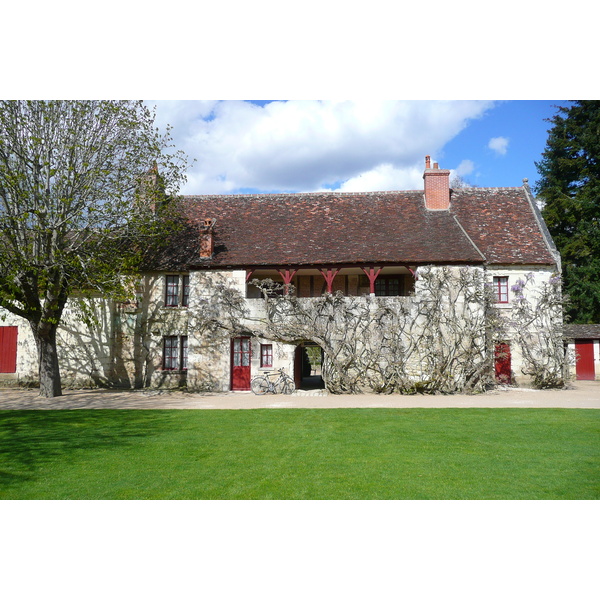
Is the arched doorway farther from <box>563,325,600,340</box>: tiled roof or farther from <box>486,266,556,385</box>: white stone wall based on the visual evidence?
<box>563,325,600,340</box>: tiled roof

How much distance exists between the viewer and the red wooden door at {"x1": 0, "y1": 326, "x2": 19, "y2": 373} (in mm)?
20156

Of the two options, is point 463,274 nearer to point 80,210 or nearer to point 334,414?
point 334,414

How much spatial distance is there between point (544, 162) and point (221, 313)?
79.1 ft

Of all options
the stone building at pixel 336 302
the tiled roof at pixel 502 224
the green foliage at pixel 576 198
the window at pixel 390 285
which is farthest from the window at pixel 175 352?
the green foliage at pixel 576 198

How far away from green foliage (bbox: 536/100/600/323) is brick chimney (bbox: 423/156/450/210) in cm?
1047

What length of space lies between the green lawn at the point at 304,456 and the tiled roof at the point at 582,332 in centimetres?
1204

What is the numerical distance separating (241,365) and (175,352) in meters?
3.07

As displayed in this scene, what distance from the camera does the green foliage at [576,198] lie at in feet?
89.6

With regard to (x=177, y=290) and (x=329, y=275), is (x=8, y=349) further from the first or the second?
Result: (x=329, y=275)

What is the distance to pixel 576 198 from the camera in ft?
94.2

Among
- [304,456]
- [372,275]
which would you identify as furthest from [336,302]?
[304,456]

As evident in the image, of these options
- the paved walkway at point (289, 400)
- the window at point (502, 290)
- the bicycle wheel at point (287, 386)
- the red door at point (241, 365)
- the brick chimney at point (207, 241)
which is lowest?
the paved walkway at point (289, 400)

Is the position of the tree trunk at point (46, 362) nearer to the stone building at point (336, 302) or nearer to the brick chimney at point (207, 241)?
the stone building at point (336, 302)

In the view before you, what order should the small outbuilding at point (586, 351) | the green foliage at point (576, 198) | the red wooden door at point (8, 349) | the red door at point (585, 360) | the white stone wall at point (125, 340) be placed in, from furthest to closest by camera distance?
the green foliage at point (576, 198) < the red door at point (585, 360) < the small outbuilding at point (586, 351) < the red wooden door at point (8, 349) < the white stone wall at point (125, 340)
